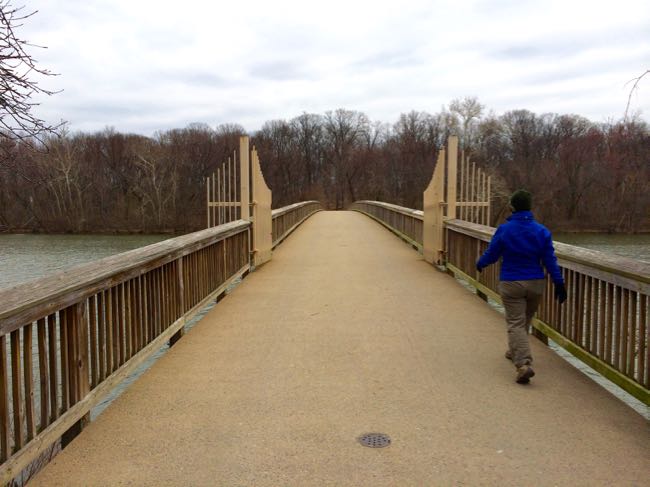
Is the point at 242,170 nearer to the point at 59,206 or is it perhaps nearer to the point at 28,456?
the point at 28,456

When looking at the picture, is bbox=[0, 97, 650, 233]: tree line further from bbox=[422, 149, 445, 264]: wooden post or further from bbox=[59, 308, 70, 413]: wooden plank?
bbox=[59, 308, 70, 413]: wooden plank

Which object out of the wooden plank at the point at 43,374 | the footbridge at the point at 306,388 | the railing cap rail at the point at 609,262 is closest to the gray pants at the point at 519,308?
the footbridge at the point at 306,388

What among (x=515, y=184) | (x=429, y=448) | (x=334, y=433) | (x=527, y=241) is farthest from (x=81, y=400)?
(x=515, y=184)

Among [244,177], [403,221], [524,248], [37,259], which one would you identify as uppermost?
[244,177]

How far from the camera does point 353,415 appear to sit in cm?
391

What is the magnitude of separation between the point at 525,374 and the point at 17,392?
11.6 feet

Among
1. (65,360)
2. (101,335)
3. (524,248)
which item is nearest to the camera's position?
(65,360)

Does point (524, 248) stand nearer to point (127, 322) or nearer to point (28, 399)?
point (127, 322)

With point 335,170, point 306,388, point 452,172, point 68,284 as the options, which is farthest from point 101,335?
point 335,170

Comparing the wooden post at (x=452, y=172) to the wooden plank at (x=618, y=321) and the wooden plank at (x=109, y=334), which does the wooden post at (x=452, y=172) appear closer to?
the wooden plank at (x=618, y=321)

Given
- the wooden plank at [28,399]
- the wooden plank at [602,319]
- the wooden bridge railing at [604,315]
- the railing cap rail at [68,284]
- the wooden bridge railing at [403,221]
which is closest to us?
the railing cap rail at [68,284]

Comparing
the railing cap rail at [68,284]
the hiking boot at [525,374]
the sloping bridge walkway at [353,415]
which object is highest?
the railing cap rail at [68,284]

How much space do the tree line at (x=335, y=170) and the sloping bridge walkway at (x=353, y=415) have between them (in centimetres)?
4148

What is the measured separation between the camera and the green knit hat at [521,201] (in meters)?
4.75
